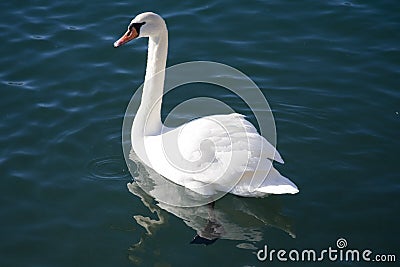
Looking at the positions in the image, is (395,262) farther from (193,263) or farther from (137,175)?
(137,175)

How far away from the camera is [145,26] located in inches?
307

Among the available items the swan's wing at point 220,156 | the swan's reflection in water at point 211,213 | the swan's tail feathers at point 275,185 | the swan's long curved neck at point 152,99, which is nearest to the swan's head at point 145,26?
the swan's long curved neck at point 152,99

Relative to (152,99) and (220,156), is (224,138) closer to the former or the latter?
(220,156)

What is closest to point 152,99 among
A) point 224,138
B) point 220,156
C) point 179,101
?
point 179,101

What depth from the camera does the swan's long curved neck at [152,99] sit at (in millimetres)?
8195

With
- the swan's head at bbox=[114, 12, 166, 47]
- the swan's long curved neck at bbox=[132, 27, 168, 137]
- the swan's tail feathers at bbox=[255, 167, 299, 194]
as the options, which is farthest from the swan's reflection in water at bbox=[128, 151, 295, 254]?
the swan's head at bbox=[114, 12, 166, 47]

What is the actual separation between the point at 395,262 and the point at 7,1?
8414 mm

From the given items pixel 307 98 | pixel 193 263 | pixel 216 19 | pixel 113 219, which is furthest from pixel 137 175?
pixel 216 19

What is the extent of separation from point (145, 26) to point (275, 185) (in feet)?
8.04

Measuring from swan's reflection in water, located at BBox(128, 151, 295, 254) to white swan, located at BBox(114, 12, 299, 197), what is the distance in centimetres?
18

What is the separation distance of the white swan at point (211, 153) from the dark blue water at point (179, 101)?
0.41 m

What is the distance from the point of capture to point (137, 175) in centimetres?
823

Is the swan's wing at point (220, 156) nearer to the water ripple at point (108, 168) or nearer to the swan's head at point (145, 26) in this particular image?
the water ripple at point (108, 168)

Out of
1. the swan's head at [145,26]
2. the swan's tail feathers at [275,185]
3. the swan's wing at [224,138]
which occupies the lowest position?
the swan's tail feathers at [275,185]
